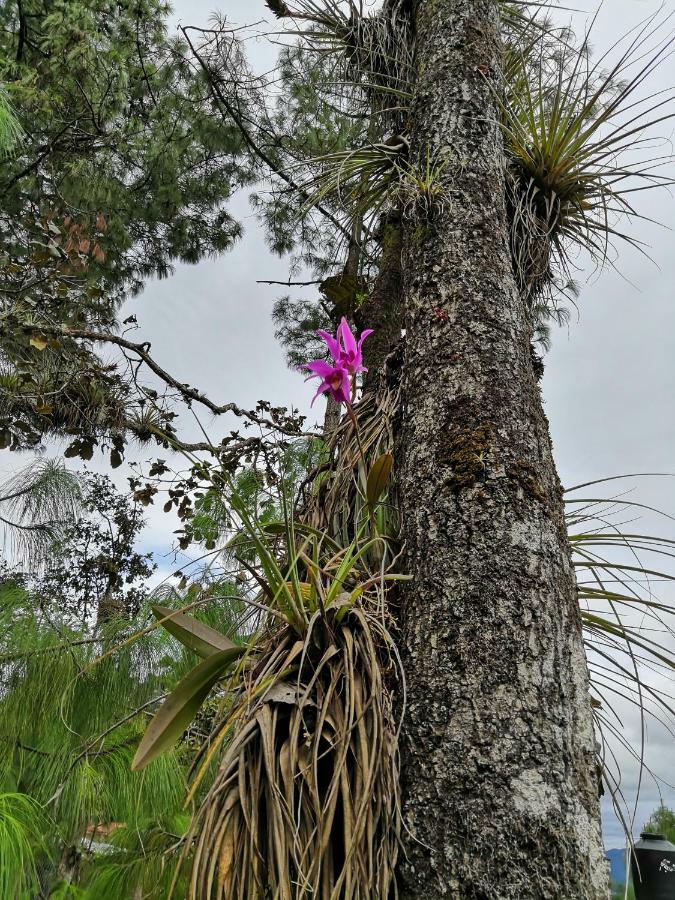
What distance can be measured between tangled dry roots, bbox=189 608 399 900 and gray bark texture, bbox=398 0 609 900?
0.03 meters

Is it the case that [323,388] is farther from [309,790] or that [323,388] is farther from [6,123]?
[6,123]

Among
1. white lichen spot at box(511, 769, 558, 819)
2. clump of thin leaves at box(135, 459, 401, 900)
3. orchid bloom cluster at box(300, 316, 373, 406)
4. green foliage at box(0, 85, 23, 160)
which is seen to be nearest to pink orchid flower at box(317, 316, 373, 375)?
orchid bloom cluster at box(300, 316, 373, 406)

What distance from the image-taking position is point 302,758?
65 cm

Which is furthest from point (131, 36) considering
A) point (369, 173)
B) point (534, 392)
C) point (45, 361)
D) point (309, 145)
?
point (534, 392)

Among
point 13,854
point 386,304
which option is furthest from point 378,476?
point 13,854

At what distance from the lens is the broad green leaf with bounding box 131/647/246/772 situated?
726 mm

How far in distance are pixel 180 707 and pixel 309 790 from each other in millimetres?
208

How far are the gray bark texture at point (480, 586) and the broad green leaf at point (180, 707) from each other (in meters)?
0.25

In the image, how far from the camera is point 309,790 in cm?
63

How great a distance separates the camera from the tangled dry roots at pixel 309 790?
58 centimetres

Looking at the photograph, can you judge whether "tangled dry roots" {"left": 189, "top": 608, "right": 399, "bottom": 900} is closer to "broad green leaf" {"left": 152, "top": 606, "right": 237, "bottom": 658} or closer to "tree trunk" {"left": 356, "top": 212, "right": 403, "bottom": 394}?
"broad green leaf" {"left": 152, "top": 606, "right": 237, "bottom": 658}

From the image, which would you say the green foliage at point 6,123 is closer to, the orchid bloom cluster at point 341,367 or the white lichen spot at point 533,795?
the orchid bloom cluster at point 341,367

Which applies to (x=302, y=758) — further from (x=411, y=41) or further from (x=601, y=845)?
(x=411, y=41)

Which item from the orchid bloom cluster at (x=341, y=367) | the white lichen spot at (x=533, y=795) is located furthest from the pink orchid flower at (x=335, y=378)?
the white lichen spot at (x=533, y=795)
